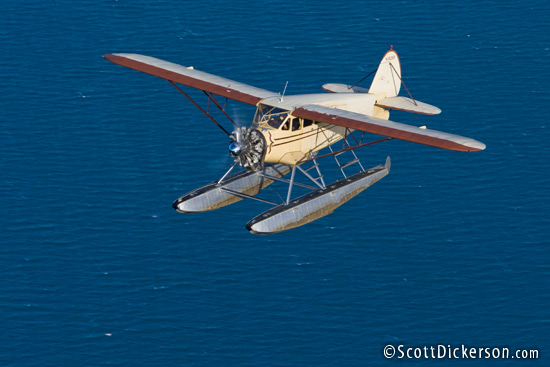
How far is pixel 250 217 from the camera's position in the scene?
107 m

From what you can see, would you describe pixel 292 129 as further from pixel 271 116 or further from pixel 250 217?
pixel 250 217

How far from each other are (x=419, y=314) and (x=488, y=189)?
53.0 feet

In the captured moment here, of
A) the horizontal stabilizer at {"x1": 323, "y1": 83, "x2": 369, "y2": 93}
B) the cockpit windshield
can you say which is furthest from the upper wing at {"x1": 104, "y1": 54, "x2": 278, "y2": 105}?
the horizontal stabilizer at {"x1": 323, "y1": 83, "x2": 369, "y2": 93}

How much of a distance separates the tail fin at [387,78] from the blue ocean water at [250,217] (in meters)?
13.7

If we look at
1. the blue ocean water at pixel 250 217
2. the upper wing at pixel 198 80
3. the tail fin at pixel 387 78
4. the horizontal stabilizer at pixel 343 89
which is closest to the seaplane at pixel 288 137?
the upper wing at pixel 198 80

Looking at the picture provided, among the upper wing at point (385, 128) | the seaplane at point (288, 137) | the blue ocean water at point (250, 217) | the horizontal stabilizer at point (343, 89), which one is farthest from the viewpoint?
the blue ocean water at point (250, 217)

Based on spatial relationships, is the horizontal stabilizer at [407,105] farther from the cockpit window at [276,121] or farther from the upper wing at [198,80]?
the cockpit window at [276,121]

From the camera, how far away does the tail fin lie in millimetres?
94188

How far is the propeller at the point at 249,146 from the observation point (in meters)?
82.6

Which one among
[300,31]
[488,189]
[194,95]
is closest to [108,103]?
[194,95]

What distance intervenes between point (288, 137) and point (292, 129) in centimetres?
56

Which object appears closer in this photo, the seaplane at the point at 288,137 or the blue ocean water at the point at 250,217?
the seaplane at the point at 288,137

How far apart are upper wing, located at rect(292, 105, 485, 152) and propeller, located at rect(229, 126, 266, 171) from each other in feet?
9.71

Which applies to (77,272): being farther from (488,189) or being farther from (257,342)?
(488,189)
